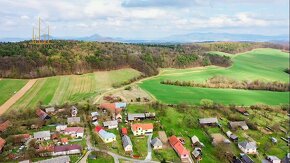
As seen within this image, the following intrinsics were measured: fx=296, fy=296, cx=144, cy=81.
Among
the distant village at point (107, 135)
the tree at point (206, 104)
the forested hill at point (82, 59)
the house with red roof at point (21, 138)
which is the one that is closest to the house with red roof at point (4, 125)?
the distant village at point (107, 135)

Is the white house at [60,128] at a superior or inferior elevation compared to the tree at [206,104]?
inferior

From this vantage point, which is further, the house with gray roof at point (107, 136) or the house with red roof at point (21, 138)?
the house with gray roof at point (107, 136)

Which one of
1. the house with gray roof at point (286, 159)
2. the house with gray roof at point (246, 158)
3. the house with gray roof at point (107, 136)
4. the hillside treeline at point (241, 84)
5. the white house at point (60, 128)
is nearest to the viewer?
the house with gray roof at point (246, 158)

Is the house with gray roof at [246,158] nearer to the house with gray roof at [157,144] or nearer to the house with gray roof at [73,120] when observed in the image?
the house with gray roof at [157,144]

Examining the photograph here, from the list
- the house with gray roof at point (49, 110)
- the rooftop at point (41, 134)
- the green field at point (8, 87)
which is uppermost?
the green field at point (8, 87)

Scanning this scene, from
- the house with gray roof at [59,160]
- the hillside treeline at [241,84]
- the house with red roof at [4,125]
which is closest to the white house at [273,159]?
the house with gray roof at [59,160]

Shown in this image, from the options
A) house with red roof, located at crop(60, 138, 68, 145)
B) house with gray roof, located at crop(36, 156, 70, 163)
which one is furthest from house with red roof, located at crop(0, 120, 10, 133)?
house with gray roof, located at crop(36, 156, 70, 163)

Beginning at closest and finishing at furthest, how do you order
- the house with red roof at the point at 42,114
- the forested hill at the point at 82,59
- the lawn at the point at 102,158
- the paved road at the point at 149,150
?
the lawn at the point at 102,158 → the paved road at the point at 149,150 → the house with red roof at the point at 42,114 → the forested hill at the point at 82,59
